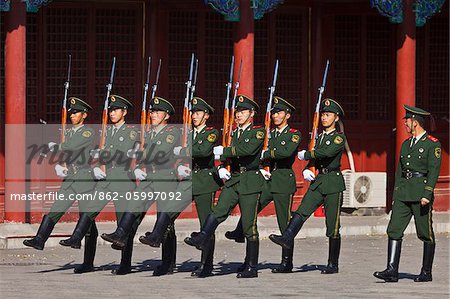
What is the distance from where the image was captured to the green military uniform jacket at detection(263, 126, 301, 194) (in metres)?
18.8

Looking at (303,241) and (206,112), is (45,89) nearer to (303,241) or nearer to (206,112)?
(303,241)

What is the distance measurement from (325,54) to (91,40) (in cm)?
410

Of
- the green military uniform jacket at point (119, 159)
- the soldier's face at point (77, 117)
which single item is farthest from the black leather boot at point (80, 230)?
the soldier's face at point (77, 117)

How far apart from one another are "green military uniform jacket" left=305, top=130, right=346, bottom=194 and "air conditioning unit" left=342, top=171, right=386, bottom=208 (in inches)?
299

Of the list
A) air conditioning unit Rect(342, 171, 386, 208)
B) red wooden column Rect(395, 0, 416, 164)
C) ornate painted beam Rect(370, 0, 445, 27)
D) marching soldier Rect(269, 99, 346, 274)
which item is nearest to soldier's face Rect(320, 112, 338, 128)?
marching soldier Rect(269, 99, 346, 274)

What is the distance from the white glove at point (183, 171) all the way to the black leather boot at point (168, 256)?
695 mm

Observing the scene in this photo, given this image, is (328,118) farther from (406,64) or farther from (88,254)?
(406,64)

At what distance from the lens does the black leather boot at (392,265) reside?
57.5ft

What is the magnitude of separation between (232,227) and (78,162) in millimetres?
5538

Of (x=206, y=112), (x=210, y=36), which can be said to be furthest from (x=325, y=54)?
(x=206, y=112)

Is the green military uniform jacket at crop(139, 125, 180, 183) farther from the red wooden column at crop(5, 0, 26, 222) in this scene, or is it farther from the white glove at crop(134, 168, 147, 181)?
the red wooden column at crop(5, 0, 26, 222)

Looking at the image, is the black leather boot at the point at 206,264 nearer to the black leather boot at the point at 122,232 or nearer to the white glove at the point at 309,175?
the black leather boot at the point at 122,232

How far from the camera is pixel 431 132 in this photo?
27.0 meters

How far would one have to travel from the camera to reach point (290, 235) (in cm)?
1831
